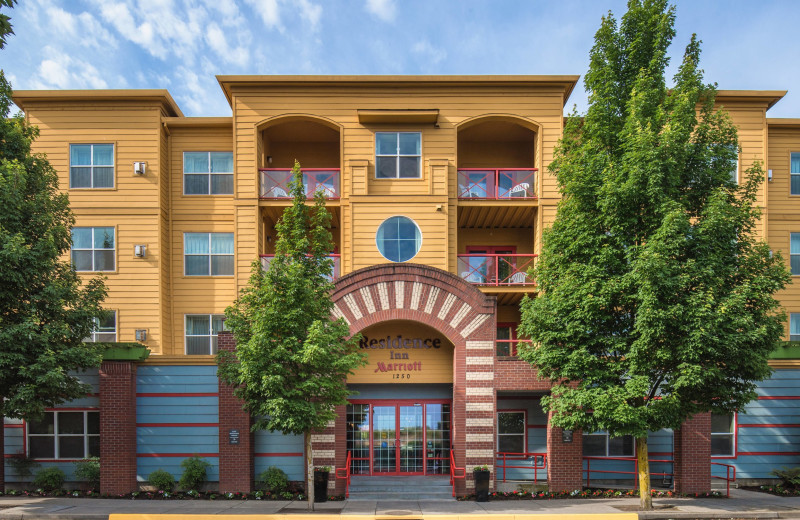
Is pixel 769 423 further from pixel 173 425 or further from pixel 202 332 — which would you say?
pixel 202 332

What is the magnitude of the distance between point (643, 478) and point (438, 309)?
288 inches

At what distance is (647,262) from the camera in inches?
493

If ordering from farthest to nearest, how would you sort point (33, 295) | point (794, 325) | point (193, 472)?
1. point (794, 325)
2. point (193, 472)
3. point (33, 295)

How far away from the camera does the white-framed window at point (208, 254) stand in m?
21.3

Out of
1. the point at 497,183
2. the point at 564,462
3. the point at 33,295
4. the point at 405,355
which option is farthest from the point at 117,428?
the point at 497,183

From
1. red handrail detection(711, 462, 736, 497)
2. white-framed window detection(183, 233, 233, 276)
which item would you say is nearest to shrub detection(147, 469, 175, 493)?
white-framed window detection(183, 233, 233, 276)

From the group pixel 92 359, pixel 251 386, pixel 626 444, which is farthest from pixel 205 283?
pixel 626 444

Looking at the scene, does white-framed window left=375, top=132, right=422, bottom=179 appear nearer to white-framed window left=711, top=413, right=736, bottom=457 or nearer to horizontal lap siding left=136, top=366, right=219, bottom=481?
horizontal lap siding left=136, top=366, right=219, bottom=481

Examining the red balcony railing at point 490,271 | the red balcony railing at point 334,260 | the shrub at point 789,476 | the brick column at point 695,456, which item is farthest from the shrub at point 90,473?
the shrub at point 789,476

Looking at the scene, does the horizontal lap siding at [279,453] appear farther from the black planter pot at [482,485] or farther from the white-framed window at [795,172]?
the white-framed window at [795,172]

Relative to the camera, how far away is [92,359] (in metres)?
14.6

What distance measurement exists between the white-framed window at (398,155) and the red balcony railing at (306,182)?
1.78m

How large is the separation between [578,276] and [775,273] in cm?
471

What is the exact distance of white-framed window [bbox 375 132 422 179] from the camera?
20.5 m
